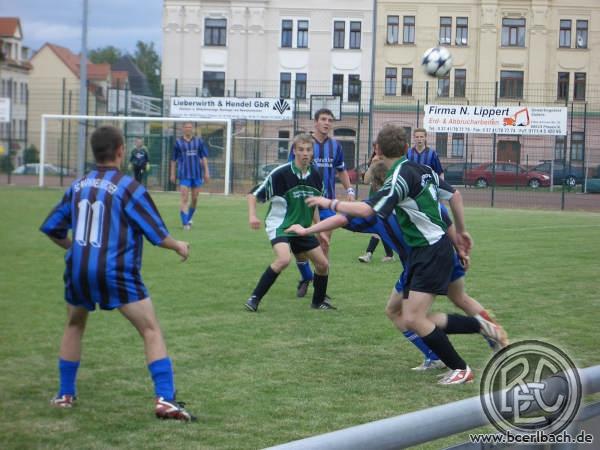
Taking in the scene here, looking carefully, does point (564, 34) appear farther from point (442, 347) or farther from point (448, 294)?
point (442, 347)

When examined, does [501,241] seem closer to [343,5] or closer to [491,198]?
[491,198]

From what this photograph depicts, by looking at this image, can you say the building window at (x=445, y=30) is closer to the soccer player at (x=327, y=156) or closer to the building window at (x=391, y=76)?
the building window at (x=391, y=76)

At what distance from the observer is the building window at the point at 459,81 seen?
160ft

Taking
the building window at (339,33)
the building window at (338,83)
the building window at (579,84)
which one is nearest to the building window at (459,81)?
the building window at (579,84)

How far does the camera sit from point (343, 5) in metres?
51.8

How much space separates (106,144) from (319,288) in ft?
14.2

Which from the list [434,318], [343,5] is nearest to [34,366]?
[434,318]

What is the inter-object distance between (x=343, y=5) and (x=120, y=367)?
4723 centimetres

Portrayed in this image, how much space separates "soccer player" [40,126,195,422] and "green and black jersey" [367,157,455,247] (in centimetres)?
144

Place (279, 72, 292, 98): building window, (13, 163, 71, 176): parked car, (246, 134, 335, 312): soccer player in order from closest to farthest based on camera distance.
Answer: (246, 134, 335, 312): soccer player
(13, 163, 71, 176): parked car
(279, 72, 292, 98): building window

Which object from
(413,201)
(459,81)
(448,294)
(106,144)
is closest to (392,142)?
(413,201)

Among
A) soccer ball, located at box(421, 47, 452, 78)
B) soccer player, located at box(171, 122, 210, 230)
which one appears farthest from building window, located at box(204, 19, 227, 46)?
soccer ball, located at box(421, 47, 452, 78)

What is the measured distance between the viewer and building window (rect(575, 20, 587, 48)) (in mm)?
48719

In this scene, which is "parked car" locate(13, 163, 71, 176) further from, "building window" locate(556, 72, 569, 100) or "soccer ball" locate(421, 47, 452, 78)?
"building window" locate(556, 72, 569, 100)
